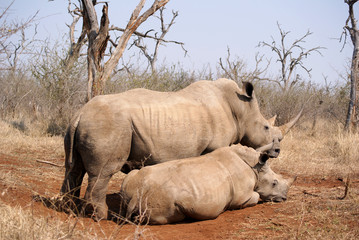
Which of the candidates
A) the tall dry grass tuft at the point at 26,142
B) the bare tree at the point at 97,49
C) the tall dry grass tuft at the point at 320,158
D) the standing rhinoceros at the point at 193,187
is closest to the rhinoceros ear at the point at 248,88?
the standing rhinoceros at the point at 193,187

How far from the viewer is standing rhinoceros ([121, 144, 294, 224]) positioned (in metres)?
5.57

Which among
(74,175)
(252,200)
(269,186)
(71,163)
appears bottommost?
(252,200)

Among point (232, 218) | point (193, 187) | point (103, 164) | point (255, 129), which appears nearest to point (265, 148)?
point (255, 129)

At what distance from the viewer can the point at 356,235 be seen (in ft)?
15.1

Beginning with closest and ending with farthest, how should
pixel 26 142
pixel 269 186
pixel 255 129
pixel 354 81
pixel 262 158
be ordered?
pixel 262 158, pixel 269 186, pixel 255 129, pixel 26 142, pixel 354 81

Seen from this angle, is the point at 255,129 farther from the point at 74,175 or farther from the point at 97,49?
the point at 97,49

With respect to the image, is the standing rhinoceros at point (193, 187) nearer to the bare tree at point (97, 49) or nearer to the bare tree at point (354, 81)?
the bare tree at point (97, 49)

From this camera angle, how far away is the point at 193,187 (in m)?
5.64

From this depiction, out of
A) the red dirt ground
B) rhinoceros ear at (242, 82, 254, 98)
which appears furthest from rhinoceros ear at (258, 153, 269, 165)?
rhinoceros ear at (242, 82, 254, 98)

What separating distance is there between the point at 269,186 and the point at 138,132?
216 centimetres

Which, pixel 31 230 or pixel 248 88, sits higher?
pixel 248 88

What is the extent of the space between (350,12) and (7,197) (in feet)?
43.0

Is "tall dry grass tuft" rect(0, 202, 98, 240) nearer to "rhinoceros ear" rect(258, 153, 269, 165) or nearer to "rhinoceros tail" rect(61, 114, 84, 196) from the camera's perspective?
"rhinoceros tail" rect(61, 114, 84, 196)

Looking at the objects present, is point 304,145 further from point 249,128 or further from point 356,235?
point 356,235
